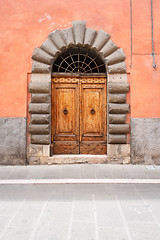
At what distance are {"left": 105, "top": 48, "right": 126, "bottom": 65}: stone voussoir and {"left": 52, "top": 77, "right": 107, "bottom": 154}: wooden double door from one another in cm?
53

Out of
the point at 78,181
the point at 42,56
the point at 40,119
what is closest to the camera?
the point at 78,181

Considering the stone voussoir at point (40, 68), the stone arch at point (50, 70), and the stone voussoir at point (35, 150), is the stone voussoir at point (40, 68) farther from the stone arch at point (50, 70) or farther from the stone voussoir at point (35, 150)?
the stone voussoir at point (35, 150)

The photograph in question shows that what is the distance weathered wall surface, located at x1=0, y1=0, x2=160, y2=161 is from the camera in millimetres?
6246

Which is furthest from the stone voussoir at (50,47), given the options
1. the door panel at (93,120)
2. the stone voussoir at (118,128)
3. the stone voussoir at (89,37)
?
the stone voussoir at (118,128)

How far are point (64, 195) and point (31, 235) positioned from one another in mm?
1388

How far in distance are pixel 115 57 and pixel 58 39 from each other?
1666 mm

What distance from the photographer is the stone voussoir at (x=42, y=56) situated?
6.21 meters

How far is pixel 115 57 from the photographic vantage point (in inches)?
245

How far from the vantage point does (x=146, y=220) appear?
2973 millimetres

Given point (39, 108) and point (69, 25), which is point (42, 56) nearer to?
point (69, 25)

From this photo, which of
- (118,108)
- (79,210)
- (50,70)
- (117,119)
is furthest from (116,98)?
(79,210)

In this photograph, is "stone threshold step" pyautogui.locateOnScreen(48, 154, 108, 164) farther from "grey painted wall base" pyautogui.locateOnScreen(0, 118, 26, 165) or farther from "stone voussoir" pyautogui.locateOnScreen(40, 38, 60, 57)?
"stone voussoir" pyautogui.locateOnScreen(40, 38, 60, 57)

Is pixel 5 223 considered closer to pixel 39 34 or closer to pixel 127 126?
pixel 127 126

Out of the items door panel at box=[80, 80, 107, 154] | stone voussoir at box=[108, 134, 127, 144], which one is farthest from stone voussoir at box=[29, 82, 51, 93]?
stone voussoir at box=[108, 134, 127, 144]
